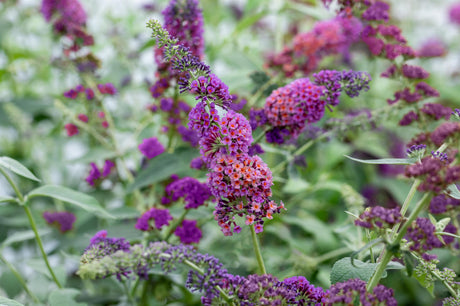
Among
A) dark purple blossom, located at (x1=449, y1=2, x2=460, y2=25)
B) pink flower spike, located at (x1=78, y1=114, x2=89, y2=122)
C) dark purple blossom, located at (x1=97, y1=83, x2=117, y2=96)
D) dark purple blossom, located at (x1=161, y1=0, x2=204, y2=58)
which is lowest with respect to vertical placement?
dark purple blossom, located at (x1=161, y1=0, x2=204, y2=58)

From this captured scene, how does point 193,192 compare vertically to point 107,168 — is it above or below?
below

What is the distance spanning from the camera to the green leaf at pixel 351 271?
22.0 inches

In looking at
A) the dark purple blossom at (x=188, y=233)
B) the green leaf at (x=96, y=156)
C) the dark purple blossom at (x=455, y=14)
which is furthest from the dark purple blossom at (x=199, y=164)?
the dark purple blossom at (x=455, y=14)

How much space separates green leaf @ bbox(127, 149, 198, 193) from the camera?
2.81 ft

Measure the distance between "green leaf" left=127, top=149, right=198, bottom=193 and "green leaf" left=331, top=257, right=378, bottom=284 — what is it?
14.9 inches

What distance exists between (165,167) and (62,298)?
291 mm

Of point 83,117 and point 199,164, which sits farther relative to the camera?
point 83,117

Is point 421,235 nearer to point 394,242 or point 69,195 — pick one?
point 394,242

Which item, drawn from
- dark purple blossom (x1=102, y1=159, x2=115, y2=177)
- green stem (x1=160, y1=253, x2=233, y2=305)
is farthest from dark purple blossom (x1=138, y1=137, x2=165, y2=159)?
green stem (x1=160, y1=253, x2=233, y2=305)

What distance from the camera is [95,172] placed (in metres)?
1.01

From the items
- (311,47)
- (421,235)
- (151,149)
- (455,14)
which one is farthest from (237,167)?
(455,14)

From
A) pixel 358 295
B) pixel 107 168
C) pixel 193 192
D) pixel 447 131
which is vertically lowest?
pixel 358 295

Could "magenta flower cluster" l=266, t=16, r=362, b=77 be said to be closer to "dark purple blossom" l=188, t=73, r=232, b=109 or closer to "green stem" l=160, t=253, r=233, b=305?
"dark purple blossom" l=188, t=73, r=232, b=109

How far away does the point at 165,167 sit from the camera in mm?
869
